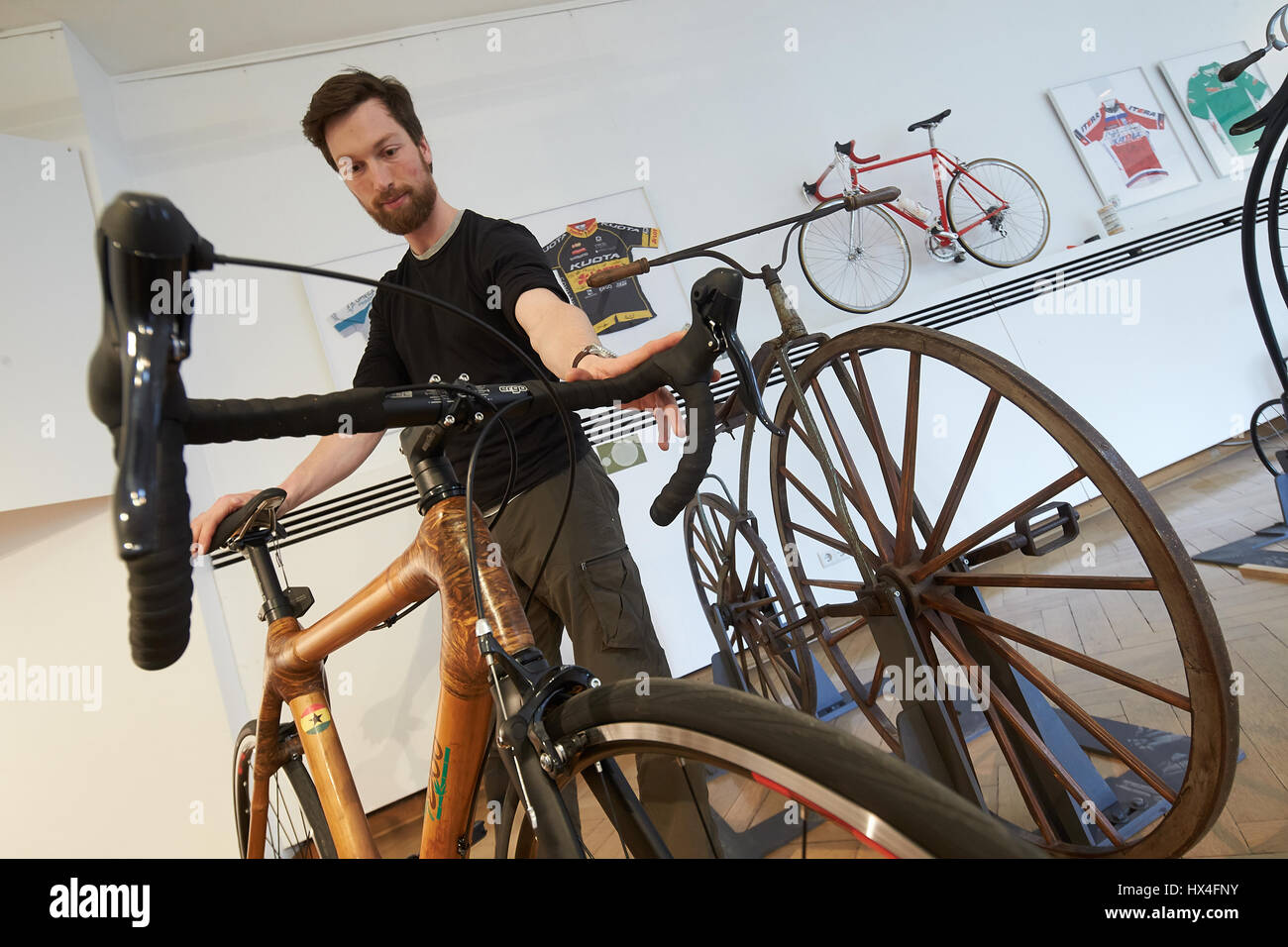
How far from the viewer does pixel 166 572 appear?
0.54 metres

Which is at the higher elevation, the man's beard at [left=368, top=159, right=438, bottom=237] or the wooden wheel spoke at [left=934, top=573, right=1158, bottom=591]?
the man's beard at [left=368, top=159, right=438, bottom=237]

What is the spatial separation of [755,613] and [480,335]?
138 centimetres

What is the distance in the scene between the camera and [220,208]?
3.25 m

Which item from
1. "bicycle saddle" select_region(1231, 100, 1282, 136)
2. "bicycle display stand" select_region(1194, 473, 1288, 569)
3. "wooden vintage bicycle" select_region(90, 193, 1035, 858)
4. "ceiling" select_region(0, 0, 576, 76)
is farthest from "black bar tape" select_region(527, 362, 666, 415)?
"ceiling" select_region(0, 0, 576, 76)

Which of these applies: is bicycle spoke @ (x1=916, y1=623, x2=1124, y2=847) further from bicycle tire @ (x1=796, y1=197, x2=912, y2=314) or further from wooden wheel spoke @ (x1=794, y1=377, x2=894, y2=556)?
bicycle tire @ (x1=796, y1=197, x2=912, y2=314)

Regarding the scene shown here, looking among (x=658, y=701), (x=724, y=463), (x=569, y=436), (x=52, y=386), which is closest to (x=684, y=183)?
(x=724, y=463)

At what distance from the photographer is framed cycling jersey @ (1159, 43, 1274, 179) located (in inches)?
178

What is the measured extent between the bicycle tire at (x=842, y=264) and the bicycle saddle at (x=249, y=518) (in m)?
3.18

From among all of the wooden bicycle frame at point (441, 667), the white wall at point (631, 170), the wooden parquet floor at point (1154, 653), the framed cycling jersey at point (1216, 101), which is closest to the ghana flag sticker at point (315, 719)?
the wooden bicycle frame at point (441, 667)

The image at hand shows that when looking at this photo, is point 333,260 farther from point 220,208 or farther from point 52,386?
point 52,386

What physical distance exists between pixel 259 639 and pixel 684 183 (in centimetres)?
297

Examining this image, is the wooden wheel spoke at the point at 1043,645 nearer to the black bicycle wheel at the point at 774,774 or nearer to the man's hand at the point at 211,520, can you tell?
the black bicycle wheel at the point at 774,774

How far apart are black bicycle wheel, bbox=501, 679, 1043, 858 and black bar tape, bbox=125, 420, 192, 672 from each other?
0.35 m
